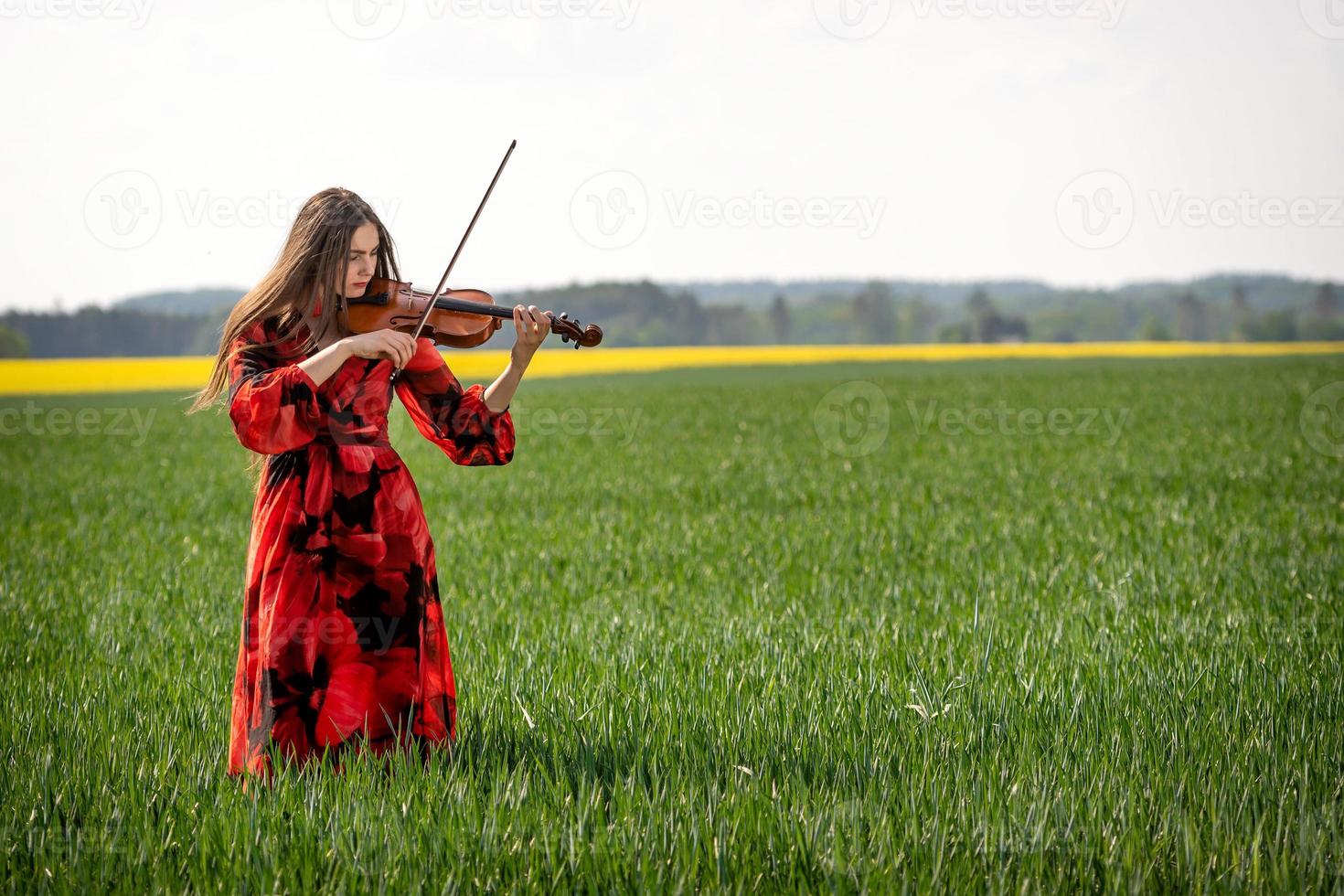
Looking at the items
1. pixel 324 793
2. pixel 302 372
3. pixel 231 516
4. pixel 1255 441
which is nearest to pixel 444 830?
pixel 324 793

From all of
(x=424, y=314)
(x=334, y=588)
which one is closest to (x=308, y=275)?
(x=424, y=314)

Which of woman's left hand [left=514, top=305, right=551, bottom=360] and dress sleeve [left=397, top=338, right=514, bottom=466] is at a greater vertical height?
woman's left hand [left=514, top=305, right=551, bottom=360]

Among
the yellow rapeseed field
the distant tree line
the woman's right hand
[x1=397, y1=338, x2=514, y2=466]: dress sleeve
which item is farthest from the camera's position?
the distant tree line

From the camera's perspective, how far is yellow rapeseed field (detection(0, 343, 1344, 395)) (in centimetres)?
4203

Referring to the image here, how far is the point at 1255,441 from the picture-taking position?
16.1m

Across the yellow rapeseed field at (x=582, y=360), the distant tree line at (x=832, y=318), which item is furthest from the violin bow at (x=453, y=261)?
the distant tree line at (x=832, y=318)

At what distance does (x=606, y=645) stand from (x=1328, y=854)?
3171mm

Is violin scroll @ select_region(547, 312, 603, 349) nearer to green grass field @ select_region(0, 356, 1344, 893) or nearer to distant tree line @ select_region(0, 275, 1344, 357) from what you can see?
green grass field @ select_region(0, 356, 1344, 893)

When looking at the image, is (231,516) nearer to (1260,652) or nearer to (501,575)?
(501,575)

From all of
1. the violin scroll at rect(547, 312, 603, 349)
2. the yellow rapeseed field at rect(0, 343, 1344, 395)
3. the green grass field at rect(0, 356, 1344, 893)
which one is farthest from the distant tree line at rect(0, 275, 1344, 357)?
the violin scroll at rect(547, 312, 603, 349)

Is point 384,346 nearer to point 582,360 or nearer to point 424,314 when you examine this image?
point 424,314

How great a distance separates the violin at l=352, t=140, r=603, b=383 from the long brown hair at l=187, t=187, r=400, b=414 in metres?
0.09

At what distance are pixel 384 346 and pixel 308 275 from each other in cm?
48

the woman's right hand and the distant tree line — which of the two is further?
the distant tree line
